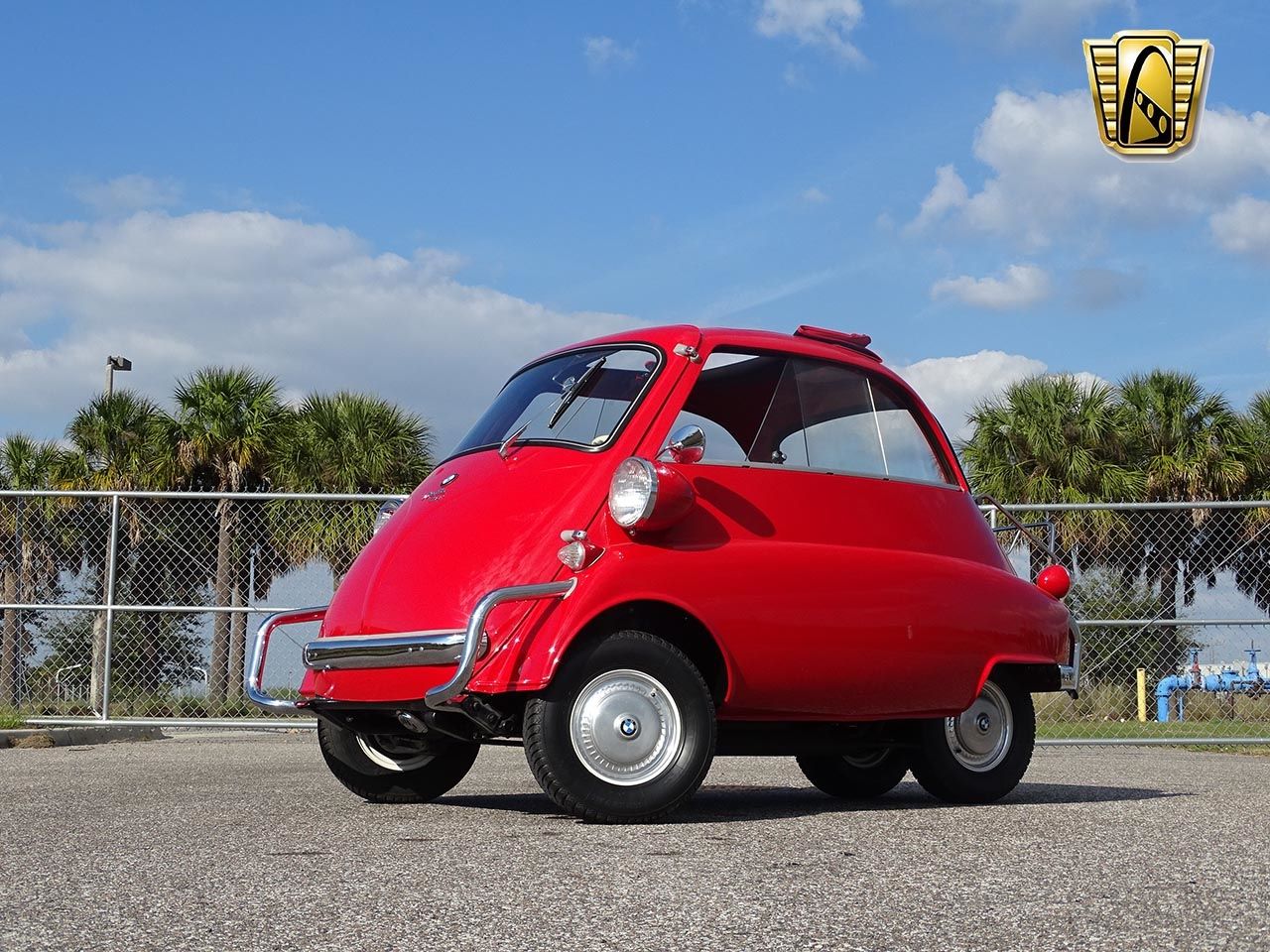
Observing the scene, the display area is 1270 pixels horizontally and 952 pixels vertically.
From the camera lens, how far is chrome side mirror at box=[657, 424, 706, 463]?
210 inches

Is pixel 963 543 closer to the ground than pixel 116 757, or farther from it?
farther from it

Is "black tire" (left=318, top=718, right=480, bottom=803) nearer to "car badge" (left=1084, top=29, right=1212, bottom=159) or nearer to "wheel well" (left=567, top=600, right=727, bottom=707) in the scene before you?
"wheel well" (left=567, top=600, right=727, bottom=707)

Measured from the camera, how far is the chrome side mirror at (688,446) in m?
5.33

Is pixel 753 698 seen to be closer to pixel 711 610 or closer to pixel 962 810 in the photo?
pixel 711 610

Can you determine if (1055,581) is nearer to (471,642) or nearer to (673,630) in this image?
(673,630)

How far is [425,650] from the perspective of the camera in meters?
5.07

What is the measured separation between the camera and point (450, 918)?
3178mm

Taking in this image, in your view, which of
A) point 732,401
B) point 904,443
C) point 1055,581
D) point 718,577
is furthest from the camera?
point 1055,581

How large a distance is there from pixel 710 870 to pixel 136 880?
58.3 inches

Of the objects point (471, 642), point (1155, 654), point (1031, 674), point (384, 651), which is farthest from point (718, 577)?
point (1155, 654)

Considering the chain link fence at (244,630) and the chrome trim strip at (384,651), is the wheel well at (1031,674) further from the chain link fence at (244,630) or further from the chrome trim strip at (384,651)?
the chain link fence at (244,630)

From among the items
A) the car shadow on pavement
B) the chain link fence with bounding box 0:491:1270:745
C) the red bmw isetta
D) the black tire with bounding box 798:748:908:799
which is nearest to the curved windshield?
the red bmw isetta

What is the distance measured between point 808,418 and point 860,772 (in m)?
1.72

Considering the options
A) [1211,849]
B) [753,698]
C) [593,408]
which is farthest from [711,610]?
[1211,849]
